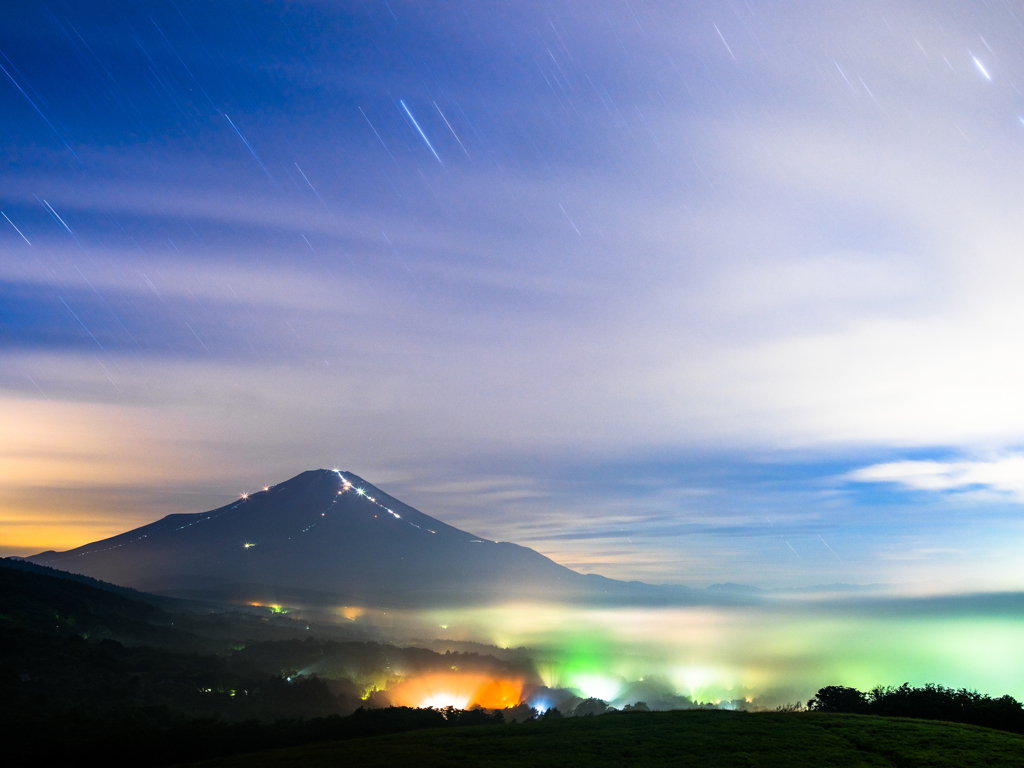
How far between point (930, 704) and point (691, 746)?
2247 centimetres

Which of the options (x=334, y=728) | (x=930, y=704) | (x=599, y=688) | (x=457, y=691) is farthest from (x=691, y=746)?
(x=599, y=688)

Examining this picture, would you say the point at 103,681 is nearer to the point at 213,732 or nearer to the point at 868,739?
the point at 213,732

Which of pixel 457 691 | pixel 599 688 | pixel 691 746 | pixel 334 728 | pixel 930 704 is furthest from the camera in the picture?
pixel 599 688

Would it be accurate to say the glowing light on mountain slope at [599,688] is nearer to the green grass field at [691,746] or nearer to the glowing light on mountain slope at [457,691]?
the glowing light on mountain slope at [457,691]

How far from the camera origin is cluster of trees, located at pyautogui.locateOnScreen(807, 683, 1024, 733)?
139 feet

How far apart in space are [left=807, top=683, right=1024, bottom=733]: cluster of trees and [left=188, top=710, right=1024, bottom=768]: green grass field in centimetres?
624

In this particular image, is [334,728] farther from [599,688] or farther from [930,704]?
[599,688]

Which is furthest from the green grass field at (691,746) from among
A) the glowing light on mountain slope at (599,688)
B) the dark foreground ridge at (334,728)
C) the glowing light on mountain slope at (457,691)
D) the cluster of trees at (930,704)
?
the glowing light on mountain slope at (599,688)

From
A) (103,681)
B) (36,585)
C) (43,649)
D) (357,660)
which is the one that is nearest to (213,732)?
(103,681)

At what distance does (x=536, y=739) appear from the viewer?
37312 mm

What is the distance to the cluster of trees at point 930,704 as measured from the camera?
4222 cm

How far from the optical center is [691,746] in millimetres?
34344

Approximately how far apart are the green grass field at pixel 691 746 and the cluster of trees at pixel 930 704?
6.24 m

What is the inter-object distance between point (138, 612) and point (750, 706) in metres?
151
